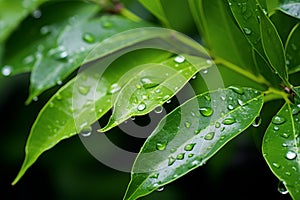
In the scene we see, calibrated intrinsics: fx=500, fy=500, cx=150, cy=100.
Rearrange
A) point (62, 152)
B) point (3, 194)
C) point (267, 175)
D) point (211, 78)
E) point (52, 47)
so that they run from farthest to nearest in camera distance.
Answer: point (3, 194) < point (62, 152) < point (267, 175) < point (52, 47) < point (211, 78)

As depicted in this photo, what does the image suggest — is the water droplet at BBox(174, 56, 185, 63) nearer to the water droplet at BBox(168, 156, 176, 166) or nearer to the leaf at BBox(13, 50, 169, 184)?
the leaf at BBox(13, 50, 169, 184)

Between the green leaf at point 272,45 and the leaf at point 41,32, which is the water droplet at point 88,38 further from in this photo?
the green leaf at point 272,45

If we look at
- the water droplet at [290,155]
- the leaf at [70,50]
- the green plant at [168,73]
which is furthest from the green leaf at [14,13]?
the water droplet at [290,155]

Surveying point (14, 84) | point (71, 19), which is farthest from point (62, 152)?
point (71, 19)

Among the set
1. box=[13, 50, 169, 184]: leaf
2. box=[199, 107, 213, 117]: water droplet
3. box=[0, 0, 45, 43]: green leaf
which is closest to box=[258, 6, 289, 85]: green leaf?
box=[199, 107, 213, 117]: water droplet

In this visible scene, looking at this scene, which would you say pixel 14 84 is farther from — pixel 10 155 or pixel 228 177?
pixel 228 177

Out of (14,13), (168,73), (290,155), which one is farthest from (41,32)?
(290,155)

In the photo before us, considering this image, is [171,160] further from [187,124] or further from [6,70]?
[6,70]
